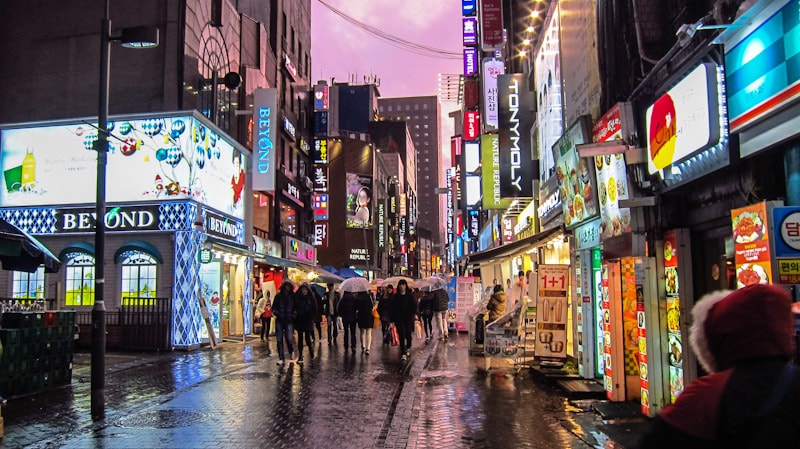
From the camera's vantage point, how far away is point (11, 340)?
34.1 ft

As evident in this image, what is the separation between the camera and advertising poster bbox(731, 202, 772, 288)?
5285 mm

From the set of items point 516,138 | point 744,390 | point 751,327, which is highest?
point 516,138

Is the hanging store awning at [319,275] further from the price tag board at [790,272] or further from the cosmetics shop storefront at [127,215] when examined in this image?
the price tag board at [790,272]

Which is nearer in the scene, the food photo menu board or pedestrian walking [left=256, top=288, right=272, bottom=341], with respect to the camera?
the food photo menu board

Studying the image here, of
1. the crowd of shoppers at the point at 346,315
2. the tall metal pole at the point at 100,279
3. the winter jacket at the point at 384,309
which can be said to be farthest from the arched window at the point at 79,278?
the tall metal pole at the point at 100,279

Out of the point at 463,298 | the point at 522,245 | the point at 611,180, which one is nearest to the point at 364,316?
the point at 522,245

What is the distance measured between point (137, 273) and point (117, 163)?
11.5 ft

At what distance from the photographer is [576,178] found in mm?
11547

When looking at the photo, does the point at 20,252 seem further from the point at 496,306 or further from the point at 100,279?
the point at 496,306

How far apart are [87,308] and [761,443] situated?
21.4 m

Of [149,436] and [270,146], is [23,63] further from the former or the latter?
[149,436]

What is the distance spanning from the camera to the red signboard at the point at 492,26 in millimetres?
25281

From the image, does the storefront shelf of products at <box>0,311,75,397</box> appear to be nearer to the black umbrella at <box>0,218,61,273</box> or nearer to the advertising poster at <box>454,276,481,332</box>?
the black umbrella at <box>0,218,61,273</box>

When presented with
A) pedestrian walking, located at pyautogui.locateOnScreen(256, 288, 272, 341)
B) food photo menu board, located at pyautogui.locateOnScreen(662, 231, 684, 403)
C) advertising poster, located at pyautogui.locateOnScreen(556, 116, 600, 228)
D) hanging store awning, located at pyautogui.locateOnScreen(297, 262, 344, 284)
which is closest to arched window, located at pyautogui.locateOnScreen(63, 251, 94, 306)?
pedestrian walking, located at pyautogui.locateOnScreen(256, 288, 272, 341)
